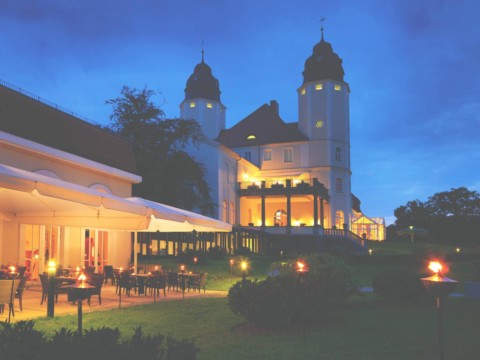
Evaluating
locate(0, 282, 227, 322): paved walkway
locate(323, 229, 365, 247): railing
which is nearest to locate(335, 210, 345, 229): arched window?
locate(323, 229, 365, 247): railing

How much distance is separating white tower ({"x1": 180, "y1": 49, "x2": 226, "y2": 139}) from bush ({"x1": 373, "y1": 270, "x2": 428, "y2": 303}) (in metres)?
43.4

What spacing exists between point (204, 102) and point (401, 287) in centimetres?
4451

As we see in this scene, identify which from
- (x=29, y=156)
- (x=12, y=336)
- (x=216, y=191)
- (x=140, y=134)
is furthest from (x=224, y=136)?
(x=12, y=336)

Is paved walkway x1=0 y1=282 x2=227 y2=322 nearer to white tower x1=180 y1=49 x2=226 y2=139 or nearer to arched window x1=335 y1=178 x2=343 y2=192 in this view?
arched window x1=335 y1=178 x2=343 y2=192

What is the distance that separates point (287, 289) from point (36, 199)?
6.45m

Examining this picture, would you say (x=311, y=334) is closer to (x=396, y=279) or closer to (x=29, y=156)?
(x=396, y=279)

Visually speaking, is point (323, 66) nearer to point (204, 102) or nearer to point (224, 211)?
point (204, 102)

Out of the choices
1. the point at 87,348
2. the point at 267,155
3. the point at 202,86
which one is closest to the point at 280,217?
the point at 267,155

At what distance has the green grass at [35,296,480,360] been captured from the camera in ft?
22.5

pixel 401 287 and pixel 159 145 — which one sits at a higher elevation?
pixel 159 145

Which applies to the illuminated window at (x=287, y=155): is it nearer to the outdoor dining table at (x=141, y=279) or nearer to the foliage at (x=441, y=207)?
the foliage at (x=441, y=207)

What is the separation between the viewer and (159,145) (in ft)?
101

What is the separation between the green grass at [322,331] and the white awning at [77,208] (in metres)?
2.20

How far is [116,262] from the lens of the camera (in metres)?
20.2
